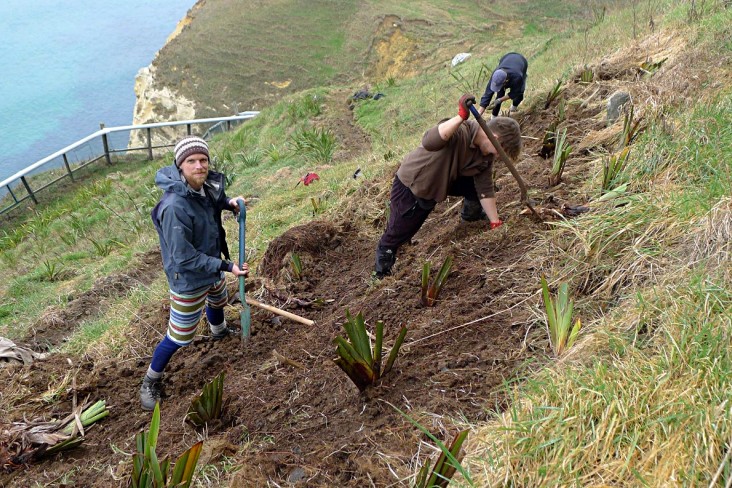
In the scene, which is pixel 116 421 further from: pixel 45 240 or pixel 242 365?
pixel 45 240

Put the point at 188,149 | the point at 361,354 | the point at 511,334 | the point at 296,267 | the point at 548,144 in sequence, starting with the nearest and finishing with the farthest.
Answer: the point at 361,354 < the point at 511,334 < the point at 188,149 < the point at 296,267 < the point at 548,144

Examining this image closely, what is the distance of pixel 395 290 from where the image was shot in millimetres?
3961

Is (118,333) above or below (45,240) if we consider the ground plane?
above

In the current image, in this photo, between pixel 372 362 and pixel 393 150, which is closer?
pixel 372 362

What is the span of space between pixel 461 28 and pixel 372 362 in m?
25.7

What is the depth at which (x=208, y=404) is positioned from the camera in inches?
123

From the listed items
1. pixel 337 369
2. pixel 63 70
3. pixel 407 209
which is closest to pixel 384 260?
pixel 407 209

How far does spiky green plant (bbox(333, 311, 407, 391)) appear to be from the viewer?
9.15 feet

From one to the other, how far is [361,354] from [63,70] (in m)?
45.0

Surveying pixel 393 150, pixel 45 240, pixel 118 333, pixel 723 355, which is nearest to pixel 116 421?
pixel 118 333

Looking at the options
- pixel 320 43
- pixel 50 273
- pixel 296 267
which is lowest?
pixel 320 43

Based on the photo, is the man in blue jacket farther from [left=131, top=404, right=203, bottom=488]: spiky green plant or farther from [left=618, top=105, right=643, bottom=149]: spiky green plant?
[left=618, top=105, right=643, bottom=149]: spiky green plant

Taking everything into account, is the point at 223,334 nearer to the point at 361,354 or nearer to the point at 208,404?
the point at 208,404

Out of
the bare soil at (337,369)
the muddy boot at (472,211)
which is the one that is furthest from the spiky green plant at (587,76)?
the muddy boot at (472,211)
